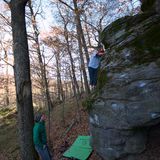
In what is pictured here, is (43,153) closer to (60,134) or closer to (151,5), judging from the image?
(151,5)

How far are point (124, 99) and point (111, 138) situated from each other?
41.9 inches

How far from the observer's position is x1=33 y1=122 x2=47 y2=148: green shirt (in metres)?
7.59

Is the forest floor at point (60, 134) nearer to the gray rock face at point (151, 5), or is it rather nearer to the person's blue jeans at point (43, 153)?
the person's blue jeans at point (43, 153)

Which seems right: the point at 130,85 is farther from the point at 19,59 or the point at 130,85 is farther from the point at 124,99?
the point at 19,59

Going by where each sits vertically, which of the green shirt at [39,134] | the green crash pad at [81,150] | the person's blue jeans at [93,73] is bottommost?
the green crash pad at [81,150]

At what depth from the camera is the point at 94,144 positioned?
6855mm

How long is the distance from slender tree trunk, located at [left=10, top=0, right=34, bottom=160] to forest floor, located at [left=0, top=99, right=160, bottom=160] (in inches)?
51.2

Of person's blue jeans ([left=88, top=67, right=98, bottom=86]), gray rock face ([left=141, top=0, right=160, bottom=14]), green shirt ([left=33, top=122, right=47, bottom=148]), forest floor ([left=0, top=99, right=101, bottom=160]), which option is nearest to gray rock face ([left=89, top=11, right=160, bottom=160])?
gray rock face ([left=141, top=0, right=160, bottom=14])

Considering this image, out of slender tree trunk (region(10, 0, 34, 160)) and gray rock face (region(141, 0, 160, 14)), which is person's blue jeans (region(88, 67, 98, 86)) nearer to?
slender tree trunk (region(10, 0, 34, 160))

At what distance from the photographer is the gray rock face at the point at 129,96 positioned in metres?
A: 5.63

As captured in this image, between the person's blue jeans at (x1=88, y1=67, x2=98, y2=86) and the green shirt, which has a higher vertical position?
the person's blue jeans at (x1=88, y1=67, x2=98, y2=86)

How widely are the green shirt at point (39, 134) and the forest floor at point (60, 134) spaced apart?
1.23 meters

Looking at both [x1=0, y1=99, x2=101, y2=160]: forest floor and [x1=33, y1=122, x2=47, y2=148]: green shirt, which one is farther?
[x1=0, y1=99, x2=101, y2=160]: forest floor

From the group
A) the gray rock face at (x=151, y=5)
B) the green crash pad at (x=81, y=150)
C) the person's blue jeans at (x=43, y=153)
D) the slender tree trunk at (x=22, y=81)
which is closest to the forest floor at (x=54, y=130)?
the green crash pad at (x=81, y=150)
